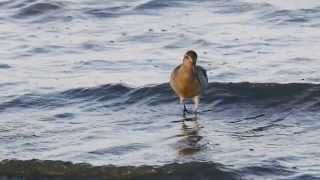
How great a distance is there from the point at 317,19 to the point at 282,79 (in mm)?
3763

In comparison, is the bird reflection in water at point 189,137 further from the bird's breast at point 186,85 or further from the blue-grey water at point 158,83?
the bird's breast at point 186,85

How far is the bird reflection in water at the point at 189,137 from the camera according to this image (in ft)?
36.5

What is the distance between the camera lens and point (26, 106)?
13391 millimetres

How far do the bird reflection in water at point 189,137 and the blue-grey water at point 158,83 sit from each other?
0.01 m

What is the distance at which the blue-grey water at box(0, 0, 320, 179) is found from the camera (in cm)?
1102

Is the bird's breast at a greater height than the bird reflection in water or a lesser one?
greater

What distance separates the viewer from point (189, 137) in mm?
11773

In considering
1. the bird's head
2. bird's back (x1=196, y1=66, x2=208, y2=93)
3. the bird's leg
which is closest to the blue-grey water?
the bird's leg

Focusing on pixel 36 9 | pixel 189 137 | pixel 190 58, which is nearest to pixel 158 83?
pixel 190 58

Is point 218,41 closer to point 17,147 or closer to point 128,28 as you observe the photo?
point 128,28

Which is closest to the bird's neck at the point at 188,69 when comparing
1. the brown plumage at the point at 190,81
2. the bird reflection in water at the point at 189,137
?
the brown plumage at the point at 190,81

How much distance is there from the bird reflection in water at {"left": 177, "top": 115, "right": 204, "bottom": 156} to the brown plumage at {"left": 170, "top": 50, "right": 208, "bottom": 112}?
0.72 m

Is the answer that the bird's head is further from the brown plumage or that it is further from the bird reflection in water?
the bird reflection in water

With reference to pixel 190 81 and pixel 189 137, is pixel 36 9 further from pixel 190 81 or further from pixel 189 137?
pixel 189 137
